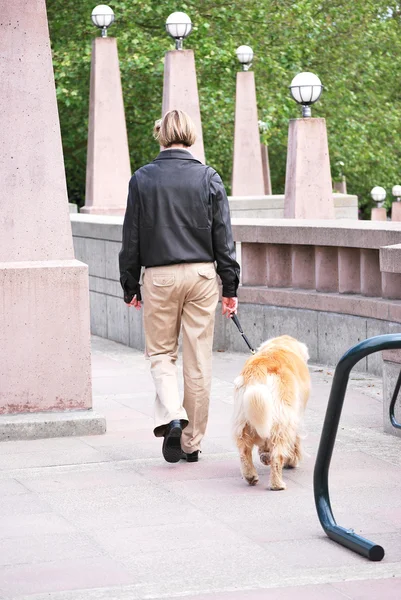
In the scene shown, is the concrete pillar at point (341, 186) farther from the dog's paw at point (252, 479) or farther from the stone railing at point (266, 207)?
the dog's paw at point (252, 479)

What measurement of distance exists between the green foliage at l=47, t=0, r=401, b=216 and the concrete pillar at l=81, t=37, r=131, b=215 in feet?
21.7

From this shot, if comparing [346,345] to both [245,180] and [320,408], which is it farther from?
[245,180]

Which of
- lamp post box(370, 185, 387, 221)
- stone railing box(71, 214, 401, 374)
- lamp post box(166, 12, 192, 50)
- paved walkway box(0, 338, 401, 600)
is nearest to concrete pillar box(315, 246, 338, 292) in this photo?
stone railing box(71, 214, 401, 374)

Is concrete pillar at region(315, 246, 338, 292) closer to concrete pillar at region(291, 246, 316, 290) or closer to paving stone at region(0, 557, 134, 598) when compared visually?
concrete pillar at region(291, 246, 316, 290)

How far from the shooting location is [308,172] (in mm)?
15344

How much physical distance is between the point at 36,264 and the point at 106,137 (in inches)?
425

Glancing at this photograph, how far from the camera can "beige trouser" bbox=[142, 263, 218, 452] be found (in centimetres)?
727

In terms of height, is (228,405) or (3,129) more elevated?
(3,129)

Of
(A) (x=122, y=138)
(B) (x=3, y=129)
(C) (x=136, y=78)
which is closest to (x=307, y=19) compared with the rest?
(C) (x=136, y=78)

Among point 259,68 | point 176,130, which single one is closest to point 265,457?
point 176,130

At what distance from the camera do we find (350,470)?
23.5 feet

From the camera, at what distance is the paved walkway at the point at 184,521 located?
507 cm

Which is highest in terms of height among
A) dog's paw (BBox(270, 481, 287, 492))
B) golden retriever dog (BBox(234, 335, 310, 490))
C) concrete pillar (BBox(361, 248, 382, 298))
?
concrete pillar (BBox(361, 248, 382, 298))

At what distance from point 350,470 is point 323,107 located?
29.5m
